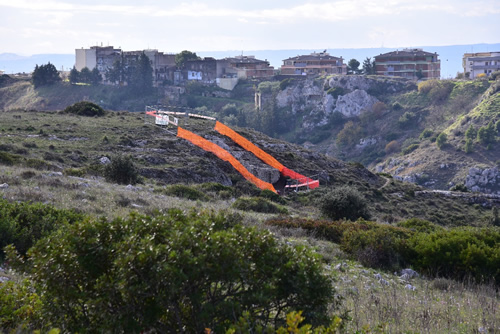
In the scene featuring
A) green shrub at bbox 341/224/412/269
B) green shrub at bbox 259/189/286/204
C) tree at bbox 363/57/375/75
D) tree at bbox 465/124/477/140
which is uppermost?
tree at bbox 363/57/375/75

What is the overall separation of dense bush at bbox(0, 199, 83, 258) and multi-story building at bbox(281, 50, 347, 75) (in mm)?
112583

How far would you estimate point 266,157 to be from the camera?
1350 inches

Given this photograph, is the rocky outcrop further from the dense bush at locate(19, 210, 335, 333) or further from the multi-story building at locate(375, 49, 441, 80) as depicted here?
the dense bush at locate(19, 210, 335, 333)

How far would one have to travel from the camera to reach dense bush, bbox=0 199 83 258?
8.16m

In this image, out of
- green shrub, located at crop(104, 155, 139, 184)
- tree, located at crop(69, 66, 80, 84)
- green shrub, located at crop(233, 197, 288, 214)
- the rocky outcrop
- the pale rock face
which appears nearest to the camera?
green shrub, located at crop(233, 197, 288, 214)

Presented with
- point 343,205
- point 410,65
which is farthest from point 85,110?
point 410,65

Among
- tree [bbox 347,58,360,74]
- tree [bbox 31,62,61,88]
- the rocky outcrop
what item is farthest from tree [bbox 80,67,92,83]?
the rocky outcrop

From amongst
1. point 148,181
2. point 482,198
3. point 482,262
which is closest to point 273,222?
point 482,262

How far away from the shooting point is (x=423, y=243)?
10453mm

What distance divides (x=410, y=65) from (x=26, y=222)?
117 metres

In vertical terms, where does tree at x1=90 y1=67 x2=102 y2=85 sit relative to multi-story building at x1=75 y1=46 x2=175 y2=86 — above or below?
below

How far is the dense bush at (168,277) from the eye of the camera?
13.7ft

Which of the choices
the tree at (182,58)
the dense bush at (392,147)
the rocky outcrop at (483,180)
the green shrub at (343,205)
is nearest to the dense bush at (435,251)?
the green shrub at (343,205)

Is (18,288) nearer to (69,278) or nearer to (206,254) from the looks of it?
(69,278)
